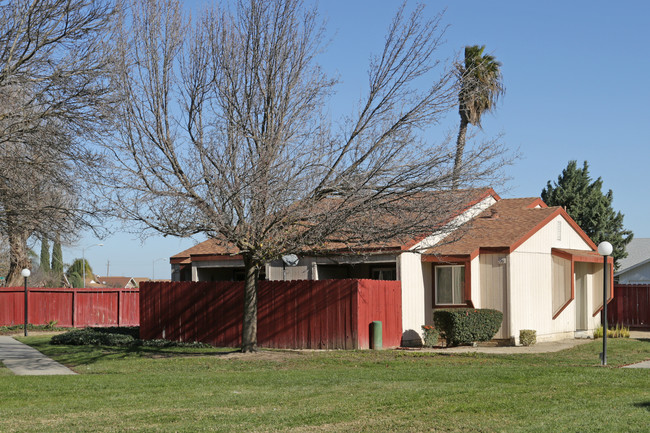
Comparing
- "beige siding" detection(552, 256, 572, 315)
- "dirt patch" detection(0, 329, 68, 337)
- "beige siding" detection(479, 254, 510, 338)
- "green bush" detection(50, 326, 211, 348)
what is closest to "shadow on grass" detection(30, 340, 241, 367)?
"green bush" detection(50, 326, 211, 348)

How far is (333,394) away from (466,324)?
10.4 metres

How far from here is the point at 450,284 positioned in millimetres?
22734

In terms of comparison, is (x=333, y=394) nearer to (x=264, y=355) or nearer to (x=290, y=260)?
(x=264, y=355)

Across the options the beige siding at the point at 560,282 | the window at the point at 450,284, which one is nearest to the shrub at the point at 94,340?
the window at the point at 450,284

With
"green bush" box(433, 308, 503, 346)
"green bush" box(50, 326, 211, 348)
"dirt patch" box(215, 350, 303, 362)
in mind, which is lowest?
"dirt patch" box(215, 350, 303, 362)

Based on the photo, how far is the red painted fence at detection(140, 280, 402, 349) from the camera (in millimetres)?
20312

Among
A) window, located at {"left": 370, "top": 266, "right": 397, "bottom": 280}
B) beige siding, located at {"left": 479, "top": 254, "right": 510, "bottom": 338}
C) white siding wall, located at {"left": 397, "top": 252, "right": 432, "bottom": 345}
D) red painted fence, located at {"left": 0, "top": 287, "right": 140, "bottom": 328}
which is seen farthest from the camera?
red painted fence, located at {"left": 0, "top": 287, "right": 140, "bottom": 328}

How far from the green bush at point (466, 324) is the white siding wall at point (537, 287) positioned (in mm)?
822

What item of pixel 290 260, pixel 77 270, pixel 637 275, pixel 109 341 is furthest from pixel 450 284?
pixel 77 270

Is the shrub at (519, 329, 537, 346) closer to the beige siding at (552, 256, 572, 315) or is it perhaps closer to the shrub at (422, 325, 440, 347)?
the beige siding at (552, 256, 572, 315)

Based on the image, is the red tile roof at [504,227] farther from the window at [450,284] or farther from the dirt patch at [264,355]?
the dirt patch at [264,355]

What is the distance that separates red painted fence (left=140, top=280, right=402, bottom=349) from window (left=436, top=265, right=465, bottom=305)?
5.94 feet

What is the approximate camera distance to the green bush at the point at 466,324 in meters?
21.2

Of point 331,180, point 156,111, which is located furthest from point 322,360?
point 156,111
